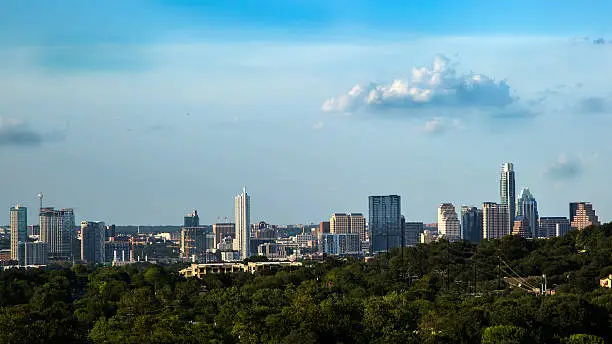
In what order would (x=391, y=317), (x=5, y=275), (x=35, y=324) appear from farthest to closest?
(x=5, y=275)
(x=391, y=317)
(x=35, y=324)

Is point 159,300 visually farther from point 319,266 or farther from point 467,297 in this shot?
point 319,266

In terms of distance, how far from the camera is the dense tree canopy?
43781mm

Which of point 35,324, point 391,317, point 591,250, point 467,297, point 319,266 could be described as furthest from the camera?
point 319,266

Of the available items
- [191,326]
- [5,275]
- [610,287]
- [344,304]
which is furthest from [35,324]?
[5,275]

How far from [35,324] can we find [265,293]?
2310 centimetres

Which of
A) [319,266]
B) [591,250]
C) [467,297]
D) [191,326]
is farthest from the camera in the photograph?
[319,266]

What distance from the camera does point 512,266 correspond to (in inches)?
3152

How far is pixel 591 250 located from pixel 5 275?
42.7 meters

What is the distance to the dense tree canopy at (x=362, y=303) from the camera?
43.8m

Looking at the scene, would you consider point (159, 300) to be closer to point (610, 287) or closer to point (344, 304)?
point (344, 304)

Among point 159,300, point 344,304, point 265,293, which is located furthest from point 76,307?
point 344,304

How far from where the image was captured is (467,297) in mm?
61969

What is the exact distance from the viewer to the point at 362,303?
5459cm

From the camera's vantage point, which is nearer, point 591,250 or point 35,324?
point 35,324
